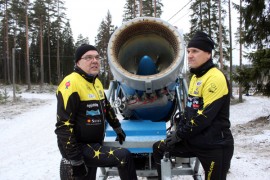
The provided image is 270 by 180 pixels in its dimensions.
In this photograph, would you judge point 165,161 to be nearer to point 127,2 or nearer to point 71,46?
point 127,2

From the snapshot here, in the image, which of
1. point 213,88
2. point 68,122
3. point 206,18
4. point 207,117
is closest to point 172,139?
point 207,117

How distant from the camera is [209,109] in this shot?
2.56m

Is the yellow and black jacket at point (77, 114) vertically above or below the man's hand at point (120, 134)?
above

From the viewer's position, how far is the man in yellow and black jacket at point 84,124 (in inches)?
111

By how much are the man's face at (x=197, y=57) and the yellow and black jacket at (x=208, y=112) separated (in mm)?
38

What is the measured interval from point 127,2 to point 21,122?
1120 inches

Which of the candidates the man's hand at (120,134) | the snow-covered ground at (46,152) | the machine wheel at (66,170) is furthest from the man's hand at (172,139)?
the snow-covered ground at (46,152)

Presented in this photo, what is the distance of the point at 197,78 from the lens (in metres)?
2.81

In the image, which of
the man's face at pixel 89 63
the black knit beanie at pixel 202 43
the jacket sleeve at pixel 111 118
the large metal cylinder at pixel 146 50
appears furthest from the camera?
the jacket sleeve at pixel 111 118

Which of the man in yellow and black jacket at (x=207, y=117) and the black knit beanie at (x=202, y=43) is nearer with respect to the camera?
the man in yellow and black jacket at (x=207, y=117)

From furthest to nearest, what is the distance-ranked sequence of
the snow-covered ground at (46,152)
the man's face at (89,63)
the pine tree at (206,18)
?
the pine tree at (206,18), the snow-covered ground at (46,152), the man's face at (89,63)

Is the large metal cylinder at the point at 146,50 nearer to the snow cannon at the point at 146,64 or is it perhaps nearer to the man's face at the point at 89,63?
the snow cannon at the point at 146,64

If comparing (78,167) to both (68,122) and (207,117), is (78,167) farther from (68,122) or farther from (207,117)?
(207,117)

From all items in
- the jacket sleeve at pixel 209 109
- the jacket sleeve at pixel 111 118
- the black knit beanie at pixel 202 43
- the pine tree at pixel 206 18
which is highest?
the pine tree at pixel 206 18
